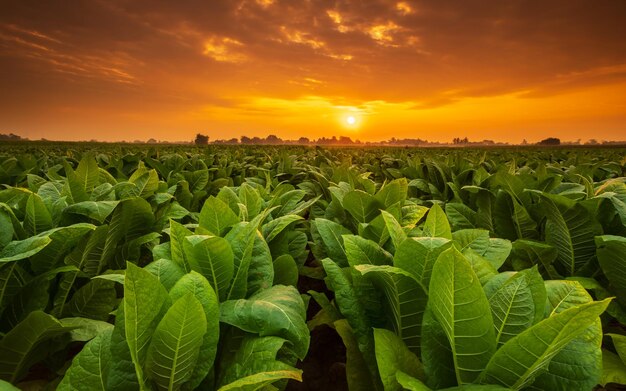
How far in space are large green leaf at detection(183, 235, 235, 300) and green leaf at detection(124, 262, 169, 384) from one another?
311 mm

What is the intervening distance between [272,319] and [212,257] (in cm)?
36

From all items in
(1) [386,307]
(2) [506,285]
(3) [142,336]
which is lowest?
(1) [386,307]

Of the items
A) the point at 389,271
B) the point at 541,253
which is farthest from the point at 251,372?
the point at 541,253

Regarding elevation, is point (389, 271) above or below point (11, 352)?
above

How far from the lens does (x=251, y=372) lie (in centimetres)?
115

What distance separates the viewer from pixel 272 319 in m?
1.24

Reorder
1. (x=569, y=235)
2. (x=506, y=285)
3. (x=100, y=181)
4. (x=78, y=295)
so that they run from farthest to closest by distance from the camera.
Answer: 1. (x=100, y=181)
2. (x=569, y=235)
3. (x=78, y=295)
4. (x=506, y=285)

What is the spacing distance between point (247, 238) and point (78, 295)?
91cm

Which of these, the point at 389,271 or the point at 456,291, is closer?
the point at 456,291

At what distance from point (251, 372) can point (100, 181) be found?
2.61 meters

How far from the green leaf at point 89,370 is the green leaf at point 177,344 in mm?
129

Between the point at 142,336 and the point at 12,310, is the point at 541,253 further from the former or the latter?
the point at 12,310

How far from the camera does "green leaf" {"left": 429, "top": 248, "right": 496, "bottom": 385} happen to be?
3.39 ft

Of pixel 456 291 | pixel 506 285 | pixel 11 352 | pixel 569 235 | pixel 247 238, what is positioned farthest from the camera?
pixel 569 235
